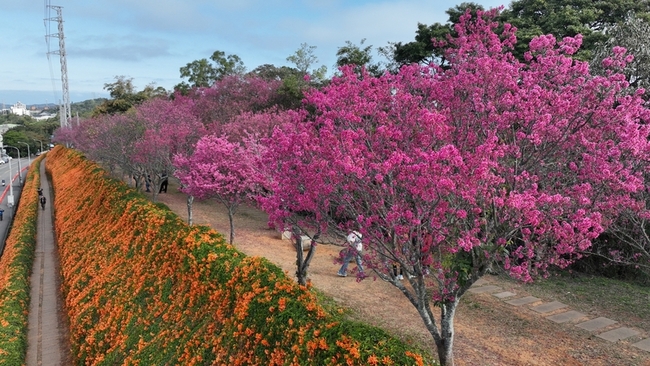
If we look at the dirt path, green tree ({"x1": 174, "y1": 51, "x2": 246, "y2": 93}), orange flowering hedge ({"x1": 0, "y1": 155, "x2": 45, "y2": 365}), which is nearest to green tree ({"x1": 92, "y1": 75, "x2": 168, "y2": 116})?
green tree ({"x1": 174, "y1": 51, "x2": 246, "y2": 93})

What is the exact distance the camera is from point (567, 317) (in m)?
9.55

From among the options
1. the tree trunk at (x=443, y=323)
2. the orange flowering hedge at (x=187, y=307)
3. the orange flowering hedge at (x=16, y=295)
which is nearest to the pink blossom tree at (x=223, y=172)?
the orange flowering hedge at (x=187, y=307)

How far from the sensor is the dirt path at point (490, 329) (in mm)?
7652

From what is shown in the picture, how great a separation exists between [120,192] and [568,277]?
15.4 meters

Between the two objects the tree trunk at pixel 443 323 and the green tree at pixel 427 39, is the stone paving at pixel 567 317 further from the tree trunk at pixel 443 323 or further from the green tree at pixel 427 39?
the green tree at pixel 427 39

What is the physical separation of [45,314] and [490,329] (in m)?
12.4

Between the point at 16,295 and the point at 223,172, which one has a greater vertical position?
the point at 223,172

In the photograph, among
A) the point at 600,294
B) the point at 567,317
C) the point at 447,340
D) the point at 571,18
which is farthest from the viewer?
the point at 571,18

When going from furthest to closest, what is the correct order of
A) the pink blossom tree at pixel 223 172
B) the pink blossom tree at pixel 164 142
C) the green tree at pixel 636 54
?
1. the pink blossom tree at pixel 164 142
2. the pink blossom tree at pixel 223 172
3. the green tree at pixel 636 54

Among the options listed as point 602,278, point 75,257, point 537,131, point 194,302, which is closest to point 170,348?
point 194,302

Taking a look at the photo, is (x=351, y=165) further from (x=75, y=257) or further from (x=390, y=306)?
(x=75, y=257)

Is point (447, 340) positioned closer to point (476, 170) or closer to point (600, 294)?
point (476, 170)

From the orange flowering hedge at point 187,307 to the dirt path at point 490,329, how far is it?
9.30ft

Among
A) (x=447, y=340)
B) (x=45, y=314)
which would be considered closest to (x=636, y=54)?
(x=447, y=340)
